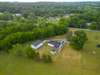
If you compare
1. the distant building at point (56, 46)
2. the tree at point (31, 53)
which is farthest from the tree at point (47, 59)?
the distant building at point (56, 46)

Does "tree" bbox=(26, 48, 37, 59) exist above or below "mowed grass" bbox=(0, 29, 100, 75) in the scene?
above

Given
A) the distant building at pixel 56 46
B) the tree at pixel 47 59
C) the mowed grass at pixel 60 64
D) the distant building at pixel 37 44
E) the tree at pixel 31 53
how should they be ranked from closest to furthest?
the mowed grass at pixel 60 64
the tree at pixel 47 59
the tree at pixel 31 53
the distant building at pixel 56 46
the distant building at pixel 37 44

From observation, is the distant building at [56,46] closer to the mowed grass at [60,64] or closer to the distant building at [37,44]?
the mowed grass at [60,64]

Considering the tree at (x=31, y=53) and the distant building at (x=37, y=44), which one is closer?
the tree at (x=31, y=53)

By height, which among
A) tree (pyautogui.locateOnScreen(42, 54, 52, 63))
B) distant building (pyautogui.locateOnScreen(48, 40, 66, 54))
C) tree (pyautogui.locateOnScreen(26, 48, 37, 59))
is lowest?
distant building (pyautogui.locateOnScreen(48, 40, 66, 54))

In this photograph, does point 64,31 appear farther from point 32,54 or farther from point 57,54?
point 32,54

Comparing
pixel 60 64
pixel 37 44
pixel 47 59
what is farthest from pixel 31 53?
pixel 37 44

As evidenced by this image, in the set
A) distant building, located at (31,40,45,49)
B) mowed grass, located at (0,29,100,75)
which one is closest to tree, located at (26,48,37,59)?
mowed grass, located at (0,29,100,75)

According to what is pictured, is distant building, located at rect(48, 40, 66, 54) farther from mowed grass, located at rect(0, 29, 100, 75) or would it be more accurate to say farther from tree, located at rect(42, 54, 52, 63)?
tree, located at rect(42, 54, 52, 63)

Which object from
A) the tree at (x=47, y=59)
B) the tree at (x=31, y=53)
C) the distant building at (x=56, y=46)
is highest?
the tree at (x=31, y=53)
